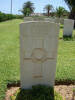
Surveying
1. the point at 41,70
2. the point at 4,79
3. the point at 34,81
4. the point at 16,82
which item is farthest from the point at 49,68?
the point at 4,79

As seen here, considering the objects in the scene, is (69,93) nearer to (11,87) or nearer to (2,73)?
(11,87)

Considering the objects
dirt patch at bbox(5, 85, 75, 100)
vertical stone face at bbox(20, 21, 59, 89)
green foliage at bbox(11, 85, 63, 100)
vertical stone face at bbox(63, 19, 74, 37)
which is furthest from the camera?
vertical stone face at bbox(63, 19, 74, 37)

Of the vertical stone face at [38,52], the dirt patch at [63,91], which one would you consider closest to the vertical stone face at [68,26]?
the dirt patch at [63,91]

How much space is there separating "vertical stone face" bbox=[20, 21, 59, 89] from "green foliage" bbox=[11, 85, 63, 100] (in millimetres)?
119

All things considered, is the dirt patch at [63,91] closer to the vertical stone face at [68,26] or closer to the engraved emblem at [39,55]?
the engraved emblem at [39,55]

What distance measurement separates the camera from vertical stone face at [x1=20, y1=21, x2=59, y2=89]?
2.88 metres

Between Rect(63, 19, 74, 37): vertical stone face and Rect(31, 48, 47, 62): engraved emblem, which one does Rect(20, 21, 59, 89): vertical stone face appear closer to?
Rect(31, 48, 47, 62): engraved emblem

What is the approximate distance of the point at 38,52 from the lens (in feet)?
10.0

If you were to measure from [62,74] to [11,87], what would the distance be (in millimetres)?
1406

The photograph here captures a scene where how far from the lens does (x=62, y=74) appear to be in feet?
14.0

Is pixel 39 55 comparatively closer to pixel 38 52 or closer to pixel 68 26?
pixel 38 52

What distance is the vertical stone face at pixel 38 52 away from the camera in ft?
9.43

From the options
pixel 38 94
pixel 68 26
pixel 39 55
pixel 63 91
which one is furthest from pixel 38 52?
pixel 68 26

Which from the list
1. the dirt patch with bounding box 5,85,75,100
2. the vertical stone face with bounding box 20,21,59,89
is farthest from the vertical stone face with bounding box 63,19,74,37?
the vertical stone face with bounding box 20,21,59,89
